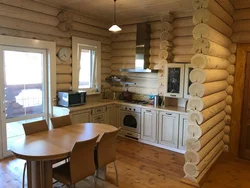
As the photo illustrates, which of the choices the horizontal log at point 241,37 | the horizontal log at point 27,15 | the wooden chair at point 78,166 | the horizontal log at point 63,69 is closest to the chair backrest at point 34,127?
the wooden chair at point 78,166

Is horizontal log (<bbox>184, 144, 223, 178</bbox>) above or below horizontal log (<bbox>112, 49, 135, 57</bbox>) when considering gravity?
below

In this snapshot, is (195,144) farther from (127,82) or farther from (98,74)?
(98,74)

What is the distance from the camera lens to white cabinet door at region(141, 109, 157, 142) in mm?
4719

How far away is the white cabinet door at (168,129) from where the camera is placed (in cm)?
439

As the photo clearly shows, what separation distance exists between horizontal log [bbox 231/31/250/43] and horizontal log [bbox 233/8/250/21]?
268 millimetres

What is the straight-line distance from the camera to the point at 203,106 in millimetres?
3059

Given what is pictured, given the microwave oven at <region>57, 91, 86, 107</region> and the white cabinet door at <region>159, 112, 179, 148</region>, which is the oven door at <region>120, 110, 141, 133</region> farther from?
the microwave oven at <region>57, 91, 86, 107</region>

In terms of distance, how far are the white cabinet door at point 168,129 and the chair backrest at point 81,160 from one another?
225 cm

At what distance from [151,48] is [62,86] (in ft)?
7.42

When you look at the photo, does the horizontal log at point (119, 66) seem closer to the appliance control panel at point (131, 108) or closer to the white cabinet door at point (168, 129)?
the appliance control panel at point (131, 108)

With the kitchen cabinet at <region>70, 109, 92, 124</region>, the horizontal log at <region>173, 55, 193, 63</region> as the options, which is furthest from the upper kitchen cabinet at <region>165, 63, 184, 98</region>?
the kitchen cabinet at <region>70, 109, 92, 124</region>

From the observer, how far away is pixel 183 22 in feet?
15.2

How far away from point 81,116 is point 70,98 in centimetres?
45

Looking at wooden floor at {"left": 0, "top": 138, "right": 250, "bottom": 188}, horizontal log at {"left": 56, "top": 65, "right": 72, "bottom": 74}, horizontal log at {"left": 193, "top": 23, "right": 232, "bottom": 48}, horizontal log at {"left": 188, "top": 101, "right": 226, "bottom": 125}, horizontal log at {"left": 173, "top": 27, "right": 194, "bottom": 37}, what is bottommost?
wooden floor at {"left": 0, "top": 138, "right": 250, "bottom": 188}
